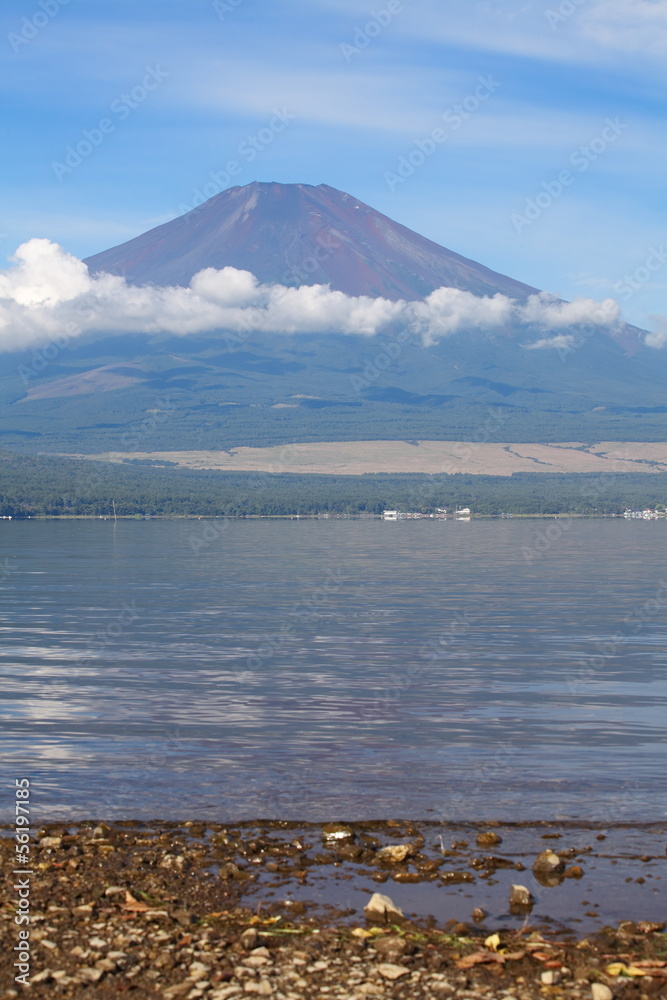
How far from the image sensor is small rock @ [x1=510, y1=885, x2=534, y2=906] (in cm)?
1170

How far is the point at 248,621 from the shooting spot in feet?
138

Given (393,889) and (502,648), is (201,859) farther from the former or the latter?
(502,648)

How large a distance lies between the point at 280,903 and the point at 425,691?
1521 cm

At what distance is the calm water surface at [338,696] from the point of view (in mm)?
16766

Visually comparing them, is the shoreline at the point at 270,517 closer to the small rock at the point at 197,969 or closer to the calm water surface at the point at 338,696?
the calm water surface at the point at 338,696

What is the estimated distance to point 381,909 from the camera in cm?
1130

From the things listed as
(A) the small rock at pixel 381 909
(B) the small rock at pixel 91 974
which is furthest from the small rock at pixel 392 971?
(B) the small rock at pixel 91 974


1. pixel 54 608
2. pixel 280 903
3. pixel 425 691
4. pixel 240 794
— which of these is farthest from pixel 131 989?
pixel 54 608

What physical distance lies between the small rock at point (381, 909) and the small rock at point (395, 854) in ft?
5.69

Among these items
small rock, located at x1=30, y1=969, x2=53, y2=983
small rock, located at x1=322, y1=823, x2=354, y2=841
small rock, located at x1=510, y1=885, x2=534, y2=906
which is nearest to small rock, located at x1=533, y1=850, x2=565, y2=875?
small rock, located at x1=510, y1=885, x2=534, y2=906

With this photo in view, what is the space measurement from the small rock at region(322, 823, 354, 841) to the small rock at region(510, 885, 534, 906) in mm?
2775

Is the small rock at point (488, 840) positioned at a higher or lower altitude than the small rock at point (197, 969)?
lower

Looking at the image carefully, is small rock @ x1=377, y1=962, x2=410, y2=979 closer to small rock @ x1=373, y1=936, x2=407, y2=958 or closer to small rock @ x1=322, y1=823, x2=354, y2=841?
small rock @ x1=373, y1=936, x2=407, y2=958

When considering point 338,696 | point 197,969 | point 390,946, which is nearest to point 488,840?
point 390,946
